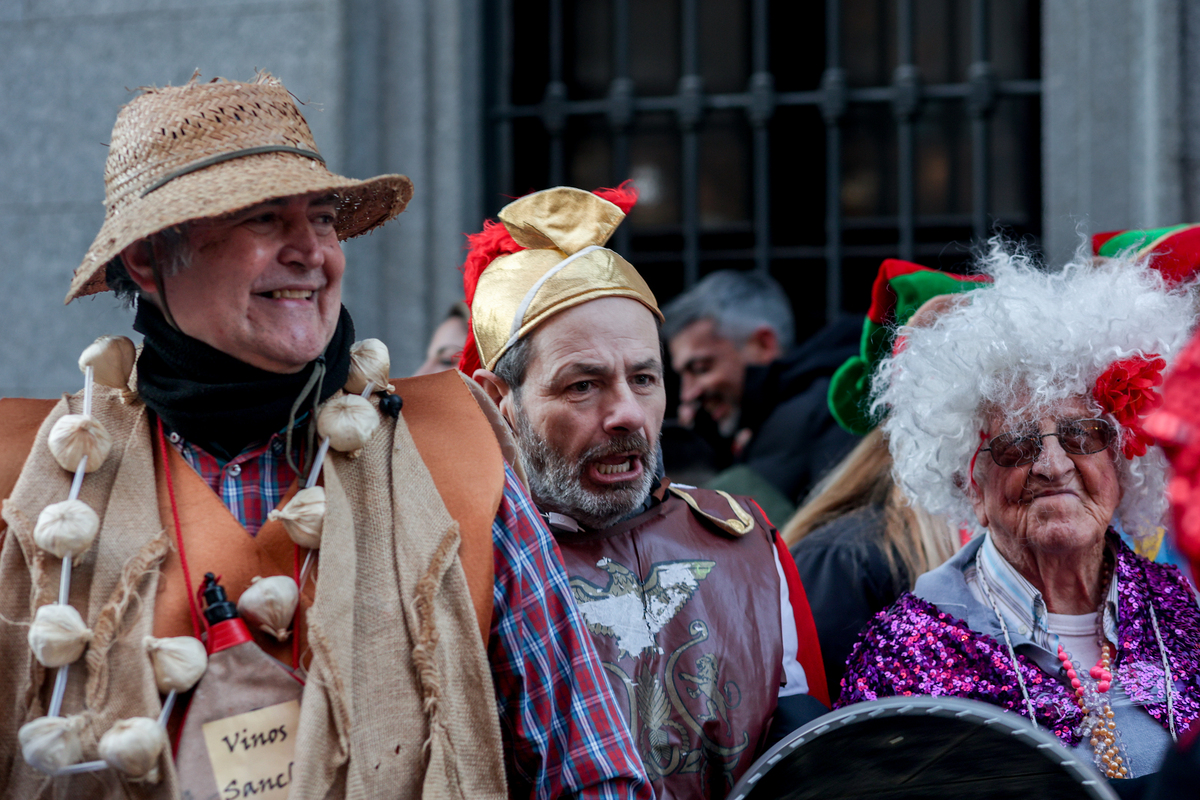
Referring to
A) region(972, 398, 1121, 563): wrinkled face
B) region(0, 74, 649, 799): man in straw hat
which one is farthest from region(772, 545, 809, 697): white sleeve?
region(0, 74, 649, 799): man in straw hat

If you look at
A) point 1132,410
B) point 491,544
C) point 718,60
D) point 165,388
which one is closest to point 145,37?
point 718,60

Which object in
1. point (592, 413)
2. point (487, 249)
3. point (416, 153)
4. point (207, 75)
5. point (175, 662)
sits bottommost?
point (175, 662)

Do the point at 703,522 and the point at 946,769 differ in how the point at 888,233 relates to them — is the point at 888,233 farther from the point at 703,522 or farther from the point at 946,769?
the point at 946,769

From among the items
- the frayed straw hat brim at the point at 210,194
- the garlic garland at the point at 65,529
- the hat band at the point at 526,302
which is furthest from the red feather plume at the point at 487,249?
the garlic garland at the point at 65,529

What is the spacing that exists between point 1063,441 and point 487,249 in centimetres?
129

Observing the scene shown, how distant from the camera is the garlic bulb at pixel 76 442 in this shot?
1.67 meters

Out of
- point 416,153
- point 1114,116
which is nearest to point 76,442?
point 416,153

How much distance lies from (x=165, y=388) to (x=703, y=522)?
110 cm

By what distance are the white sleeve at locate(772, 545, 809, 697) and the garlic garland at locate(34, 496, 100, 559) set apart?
4.24 feet

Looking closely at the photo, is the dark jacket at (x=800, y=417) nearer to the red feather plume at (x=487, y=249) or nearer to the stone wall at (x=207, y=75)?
the red feather plume at (x=487, y=249)

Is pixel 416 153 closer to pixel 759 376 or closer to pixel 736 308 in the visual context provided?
pixel 736 308

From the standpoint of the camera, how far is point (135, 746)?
4.83 feet

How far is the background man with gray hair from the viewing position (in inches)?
146

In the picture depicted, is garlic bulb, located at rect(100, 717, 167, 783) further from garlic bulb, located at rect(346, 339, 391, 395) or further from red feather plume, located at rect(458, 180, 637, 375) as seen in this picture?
red feather plume, located at rect(458, 180, 637, 375)
